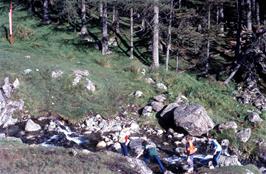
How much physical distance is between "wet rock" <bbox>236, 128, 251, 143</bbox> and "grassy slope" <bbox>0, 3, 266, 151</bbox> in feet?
2.69

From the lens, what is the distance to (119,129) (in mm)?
28438

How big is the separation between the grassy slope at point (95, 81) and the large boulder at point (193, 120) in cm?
131

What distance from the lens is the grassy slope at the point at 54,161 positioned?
690 inches

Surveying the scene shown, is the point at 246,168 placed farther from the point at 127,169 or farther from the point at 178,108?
the point at 178,108

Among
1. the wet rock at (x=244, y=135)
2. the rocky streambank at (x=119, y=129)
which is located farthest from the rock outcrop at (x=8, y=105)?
the wet rock at (x=244, y=135)

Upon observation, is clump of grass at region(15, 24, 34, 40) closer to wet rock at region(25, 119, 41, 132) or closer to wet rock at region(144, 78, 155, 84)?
wet rock at region(144, 78, 155, 84)

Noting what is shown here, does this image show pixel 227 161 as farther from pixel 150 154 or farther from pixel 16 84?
pixel 16 84

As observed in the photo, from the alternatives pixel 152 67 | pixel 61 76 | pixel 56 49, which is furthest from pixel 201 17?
pixel 61 76

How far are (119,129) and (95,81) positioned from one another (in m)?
5.71

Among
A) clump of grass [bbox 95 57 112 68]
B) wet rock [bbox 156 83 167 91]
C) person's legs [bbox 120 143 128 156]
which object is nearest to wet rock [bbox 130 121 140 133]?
wet rock [bbox 156 83 167 91]

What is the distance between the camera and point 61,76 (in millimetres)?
32500

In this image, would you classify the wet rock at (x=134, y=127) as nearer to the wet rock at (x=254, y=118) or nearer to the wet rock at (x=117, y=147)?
the wet rock at (x=117, y=147)

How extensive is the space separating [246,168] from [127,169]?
5.47m

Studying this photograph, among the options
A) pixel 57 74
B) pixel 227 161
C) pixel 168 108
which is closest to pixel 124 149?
pixel 227 161
